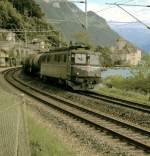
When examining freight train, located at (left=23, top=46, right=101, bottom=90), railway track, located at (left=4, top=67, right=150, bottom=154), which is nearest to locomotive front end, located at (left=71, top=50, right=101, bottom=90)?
freight train, located at (left=23, top=46, right=101, bottom=90)

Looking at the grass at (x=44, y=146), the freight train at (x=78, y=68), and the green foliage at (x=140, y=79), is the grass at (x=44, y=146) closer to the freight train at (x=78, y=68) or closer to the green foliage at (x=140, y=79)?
the freight train at (x=78, y=68)

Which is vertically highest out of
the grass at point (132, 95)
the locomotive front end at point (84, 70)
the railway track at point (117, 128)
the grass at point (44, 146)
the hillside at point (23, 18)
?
the hillside at point (23, 18)

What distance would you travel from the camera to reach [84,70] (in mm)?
31625

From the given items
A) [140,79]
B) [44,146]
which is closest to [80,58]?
[140,79]

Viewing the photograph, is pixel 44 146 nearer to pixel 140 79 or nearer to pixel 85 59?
pixel 85 59

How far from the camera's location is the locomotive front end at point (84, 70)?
3134cm

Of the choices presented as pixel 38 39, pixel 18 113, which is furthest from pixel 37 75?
pixel 38 39

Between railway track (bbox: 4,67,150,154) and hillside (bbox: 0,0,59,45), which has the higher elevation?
hillside (bbox: 0,0,59,45)

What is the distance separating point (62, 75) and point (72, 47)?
1.96 m

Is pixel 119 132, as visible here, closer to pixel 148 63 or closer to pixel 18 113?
pixel 18 113

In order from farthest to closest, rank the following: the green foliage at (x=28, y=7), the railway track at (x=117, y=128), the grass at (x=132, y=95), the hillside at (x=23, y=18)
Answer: the green foliage at (x=28, y=7), the hillside at (x=23, y=18), the grass at (x=132, y=95), the railway track at (x=117, y=128)

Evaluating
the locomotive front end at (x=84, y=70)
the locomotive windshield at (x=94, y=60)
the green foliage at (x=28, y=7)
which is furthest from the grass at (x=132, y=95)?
the green foliage at (x=28, y=7)

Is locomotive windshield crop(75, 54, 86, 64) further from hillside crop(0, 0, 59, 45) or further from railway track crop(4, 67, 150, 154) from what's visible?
hillside crop(0, 0, 59, 45)

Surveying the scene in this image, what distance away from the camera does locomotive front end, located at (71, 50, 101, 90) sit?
31.3 metres
